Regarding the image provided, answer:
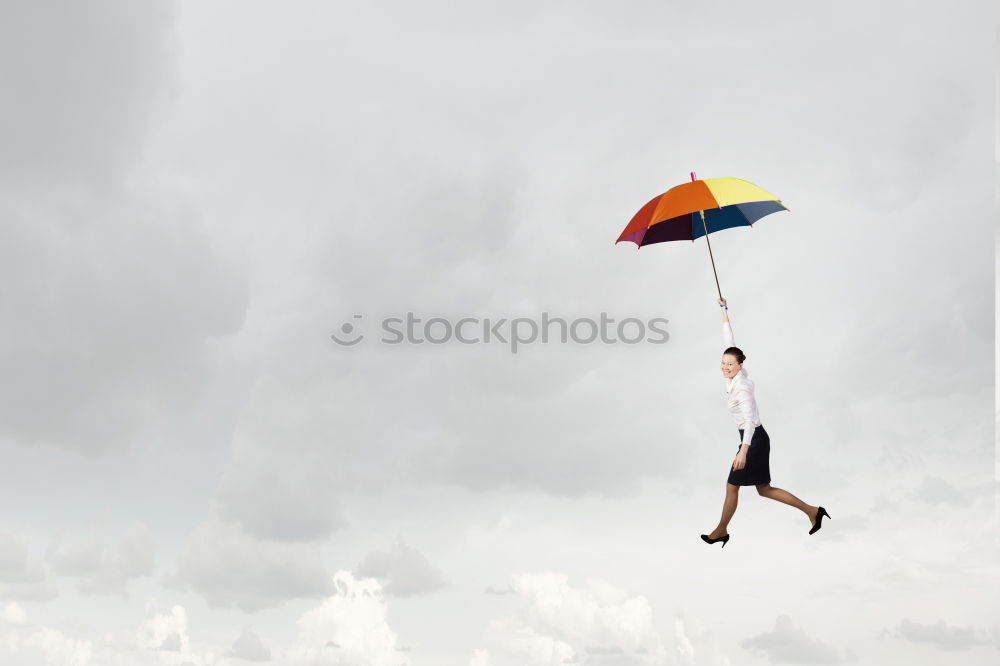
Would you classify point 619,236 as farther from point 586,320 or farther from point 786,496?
point 786,496

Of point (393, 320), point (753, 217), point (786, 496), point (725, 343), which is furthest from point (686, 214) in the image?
Result: point (393, 320)

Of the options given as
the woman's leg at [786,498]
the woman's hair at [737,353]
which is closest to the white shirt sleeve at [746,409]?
the woman's hair at [737,353]

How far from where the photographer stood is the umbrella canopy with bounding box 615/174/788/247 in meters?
18.1

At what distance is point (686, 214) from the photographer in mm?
19031

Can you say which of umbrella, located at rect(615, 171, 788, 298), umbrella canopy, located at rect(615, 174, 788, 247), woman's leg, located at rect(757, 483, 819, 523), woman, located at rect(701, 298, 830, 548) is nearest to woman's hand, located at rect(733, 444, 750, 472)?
woman, located at rect(701, 298, 830, 548)

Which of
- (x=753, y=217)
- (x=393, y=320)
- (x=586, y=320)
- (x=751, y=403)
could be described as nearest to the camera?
(x=751, y=403)

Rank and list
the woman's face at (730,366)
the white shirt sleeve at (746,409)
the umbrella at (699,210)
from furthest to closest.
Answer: the umbrella at (699,210), the woman's face at (730,366), the white shirt sleeve at (746,409)

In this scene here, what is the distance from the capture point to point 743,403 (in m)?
17.3

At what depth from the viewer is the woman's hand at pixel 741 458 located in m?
17.3

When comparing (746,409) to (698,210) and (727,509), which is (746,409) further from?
(698,210)

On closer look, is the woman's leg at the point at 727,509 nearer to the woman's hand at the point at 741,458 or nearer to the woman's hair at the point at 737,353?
the woman's hand at the point at 741,458

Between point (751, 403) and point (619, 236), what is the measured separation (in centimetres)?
449

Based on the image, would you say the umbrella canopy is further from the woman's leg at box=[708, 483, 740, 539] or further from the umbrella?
the woman's leg at box=[708, 483, 740, 539]

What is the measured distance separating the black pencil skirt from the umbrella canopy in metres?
4.30
